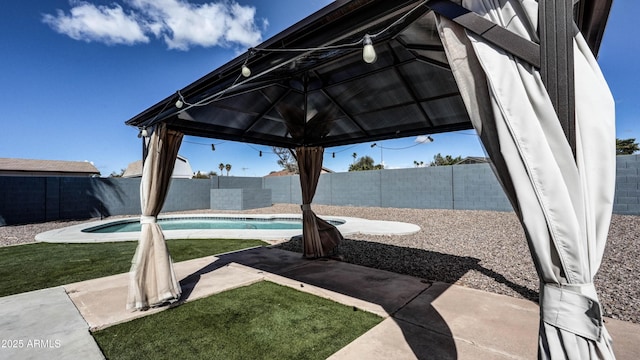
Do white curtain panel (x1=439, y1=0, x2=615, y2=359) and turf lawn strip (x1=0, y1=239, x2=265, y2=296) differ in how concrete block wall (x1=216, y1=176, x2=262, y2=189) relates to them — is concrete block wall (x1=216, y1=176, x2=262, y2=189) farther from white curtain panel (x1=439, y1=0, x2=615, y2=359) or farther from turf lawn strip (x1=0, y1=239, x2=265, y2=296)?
white curtain panel (x1=439, y1=0, x2=615, y2=359)

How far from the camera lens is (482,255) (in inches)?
196

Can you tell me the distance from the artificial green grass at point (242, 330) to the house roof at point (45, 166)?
93.9 ft

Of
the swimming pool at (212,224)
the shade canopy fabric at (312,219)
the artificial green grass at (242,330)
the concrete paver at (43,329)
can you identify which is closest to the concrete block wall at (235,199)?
the swimming pool at (212,224)

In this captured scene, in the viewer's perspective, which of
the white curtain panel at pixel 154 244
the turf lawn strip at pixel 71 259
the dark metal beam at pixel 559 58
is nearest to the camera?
the dark metal beam at pixel 559 58

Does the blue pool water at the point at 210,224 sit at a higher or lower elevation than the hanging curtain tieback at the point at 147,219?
lower

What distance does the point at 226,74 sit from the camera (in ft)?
9.07

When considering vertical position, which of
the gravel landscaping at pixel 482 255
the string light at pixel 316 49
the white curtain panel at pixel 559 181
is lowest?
the gravel landscaping at pixel 482 255

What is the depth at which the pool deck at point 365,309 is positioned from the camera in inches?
85.0

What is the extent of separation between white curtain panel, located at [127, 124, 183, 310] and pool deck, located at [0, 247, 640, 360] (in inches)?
6.6

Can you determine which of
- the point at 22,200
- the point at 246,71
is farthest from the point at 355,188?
the point at 22,200

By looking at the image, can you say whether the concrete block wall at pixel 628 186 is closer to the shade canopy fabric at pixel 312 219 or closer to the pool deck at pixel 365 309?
the pool deck at pixel 365 309

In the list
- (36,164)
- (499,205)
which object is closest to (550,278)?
(499,205)

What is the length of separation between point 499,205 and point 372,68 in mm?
9378

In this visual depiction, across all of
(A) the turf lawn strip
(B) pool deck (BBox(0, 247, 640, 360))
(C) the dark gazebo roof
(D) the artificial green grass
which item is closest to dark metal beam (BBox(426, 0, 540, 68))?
(C) the dark gazebo roof
